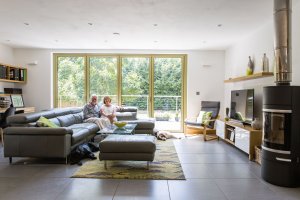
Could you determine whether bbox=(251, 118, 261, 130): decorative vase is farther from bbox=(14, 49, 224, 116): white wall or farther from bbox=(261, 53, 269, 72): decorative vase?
bbox=(14, 49, 224, 116): white wall

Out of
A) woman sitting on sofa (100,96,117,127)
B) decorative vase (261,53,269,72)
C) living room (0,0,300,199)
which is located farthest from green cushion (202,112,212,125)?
woman sitting on sofa (100,96,117,127)

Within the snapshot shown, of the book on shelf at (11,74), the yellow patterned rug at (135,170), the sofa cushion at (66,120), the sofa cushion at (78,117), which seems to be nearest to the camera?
the yellow patterned rug at (135,170)

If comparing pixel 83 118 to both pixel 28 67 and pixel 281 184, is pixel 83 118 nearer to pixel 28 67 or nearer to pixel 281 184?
pixel 28 67

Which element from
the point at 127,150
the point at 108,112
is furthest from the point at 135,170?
the point at 108,112

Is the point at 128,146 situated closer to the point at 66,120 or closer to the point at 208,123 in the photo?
the point at 66,120

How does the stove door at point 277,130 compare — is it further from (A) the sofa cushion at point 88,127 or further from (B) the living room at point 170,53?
(A) the sofa cushion at point 88,127

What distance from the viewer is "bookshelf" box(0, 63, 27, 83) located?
18.7 feet

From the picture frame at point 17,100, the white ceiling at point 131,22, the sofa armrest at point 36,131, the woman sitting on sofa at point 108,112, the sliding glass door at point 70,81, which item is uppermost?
the white ceiling at point 131,22

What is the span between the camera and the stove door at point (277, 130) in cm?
285

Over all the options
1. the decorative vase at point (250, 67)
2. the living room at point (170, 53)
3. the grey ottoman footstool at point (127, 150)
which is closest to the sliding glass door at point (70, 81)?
the living room at point (170, 53)

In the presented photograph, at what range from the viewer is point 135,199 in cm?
246

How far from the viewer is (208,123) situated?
228 inches

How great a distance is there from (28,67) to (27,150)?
4.06 metres

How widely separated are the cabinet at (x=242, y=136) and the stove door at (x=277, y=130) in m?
0.83
